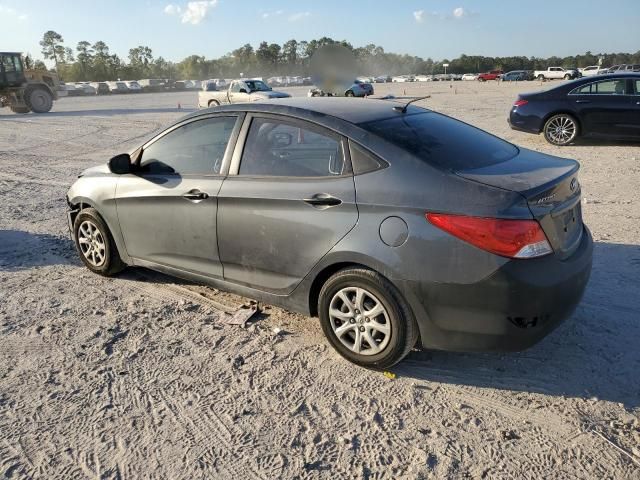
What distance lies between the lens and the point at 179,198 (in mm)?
3941

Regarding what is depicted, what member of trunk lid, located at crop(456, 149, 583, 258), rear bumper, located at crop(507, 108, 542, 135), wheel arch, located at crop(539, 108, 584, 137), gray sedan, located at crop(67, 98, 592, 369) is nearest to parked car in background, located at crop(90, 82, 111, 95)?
rear bumper, located at crop(507, 108, 542, 135)

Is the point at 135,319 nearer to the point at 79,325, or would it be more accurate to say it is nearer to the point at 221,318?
the point at 79,325

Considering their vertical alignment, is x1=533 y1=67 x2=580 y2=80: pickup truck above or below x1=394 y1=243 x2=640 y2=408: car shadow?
below

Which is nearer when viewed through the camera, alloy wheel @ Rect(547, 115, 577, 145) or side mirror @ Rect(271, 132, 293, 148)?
side mirror @ Rect(271, 132, 293, 148)

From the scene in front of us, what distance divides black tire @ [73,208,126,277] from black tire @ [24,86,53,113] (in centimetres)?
2584

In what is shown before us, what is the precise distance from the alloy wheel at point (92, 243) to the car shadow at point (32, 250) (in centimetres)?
44

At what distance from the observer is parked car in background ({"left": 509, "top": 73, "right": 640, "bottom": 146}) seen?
1042cm

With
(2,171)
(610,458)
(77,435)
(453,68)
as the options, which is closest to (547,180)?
(610,458)

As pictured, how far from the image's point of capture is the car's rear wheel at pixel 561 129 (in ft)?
36.0

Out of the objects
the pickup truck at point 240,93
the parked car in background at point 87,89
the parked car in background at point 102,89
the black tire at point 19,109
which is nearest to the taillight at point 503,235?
the pickup truck at point 240,93

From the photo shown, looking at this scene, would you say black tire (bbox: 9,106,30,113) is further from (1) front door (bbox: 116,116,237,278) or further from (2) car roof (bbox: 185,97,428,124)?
(2) car roof (bbox: 185,97,428,124)

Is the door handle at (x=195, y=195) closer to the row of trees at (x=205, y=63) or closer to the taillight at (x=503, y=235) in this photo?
the taillight at (x=503, y=235)

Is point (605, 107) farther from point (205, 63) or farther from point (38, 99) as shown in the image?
point (205, 63)

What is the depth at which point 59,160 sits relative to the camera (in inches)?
463
